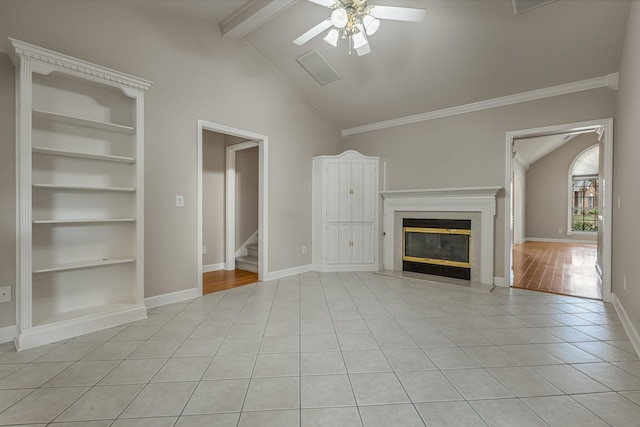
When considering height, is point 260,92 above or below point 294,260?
above

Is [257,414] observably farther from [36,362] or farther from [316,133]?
[316,133]

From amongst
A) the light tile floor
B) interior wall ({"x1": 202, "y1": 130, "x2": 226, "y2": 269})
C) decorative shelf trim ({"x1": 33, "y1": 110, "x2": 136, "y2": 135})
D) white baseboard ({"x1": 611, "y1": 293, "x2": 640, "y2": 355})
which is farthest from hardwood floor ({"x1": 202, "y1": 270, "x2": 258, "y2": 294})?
white baseboard ({"x1": 611, "y1": 293, "x2": 640, "y2": 355})

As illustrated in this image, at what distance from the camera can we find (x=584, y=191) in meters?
9.68

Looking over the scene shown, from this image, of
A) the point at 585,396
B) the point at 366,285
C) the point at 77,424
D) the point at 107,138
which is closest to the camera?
the point at 77,424

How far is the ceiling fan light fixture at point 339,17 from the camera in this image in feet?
8.04

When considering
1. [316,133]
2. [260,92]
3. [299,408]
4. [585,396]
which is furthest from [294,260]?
[585,396]

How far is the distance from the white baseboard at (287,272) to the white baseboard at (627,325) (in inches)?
151

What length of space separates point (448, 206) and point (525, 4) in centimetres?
255

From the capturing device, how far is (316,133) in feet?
17.3

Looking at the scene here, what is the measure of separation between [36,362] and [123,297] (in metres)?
0.96

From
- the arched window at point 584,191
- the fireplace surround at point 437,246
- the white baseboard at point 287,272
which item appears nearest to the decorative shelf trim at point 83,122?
the white baseboard at point 287,272

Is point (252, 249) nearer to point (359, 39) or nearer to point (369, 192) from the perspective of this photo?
point (369, 192)

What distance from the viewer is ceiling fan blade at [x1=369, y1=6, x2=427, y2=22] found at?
2.41 m

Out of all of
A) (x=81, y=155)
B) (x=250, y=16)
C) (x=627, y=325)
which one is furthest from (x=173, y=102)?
(x=627, y=325)
